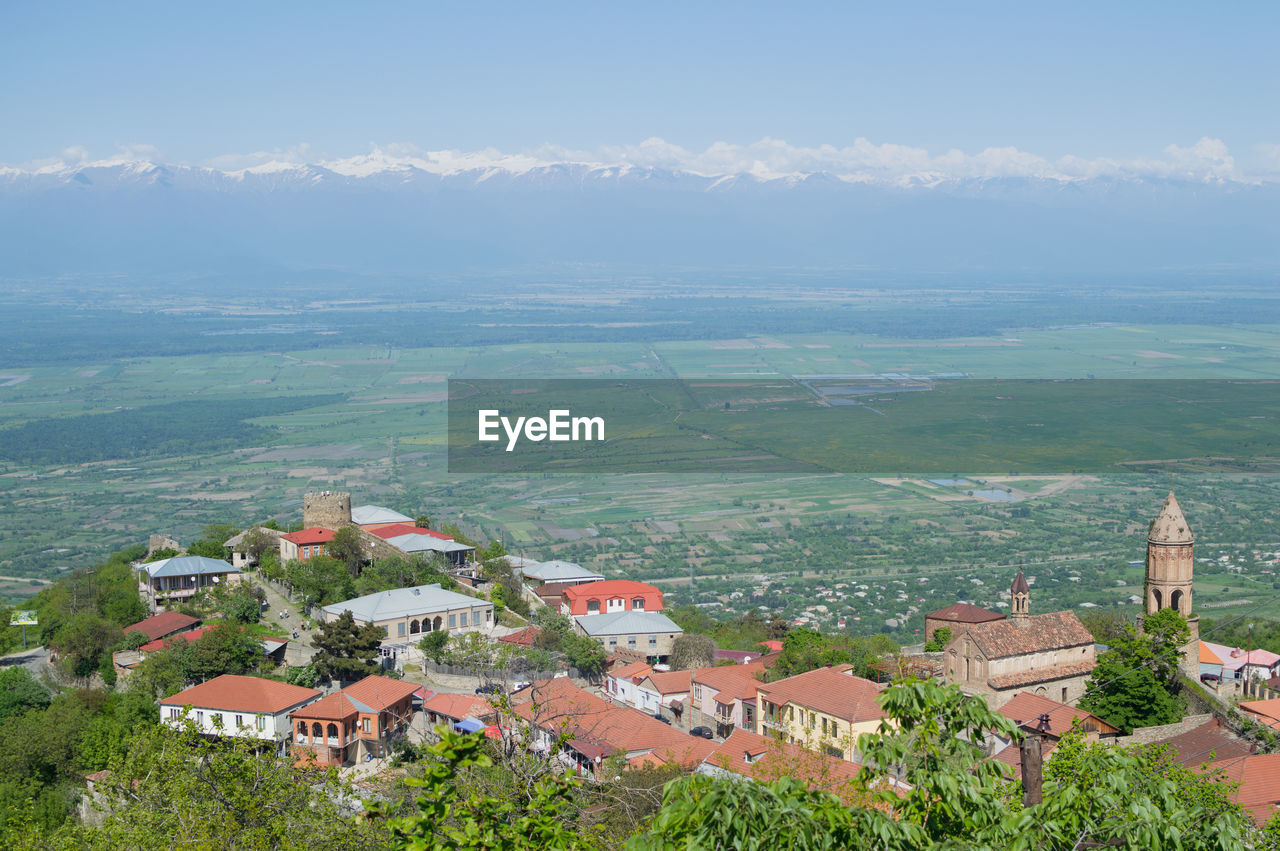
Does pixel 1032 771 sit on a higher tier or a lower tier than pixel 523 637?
higher

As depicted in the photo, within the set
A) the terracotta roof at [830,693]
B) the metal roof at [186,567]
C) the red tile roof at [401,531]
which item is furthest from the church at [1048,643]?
the metal roof at [186,567]

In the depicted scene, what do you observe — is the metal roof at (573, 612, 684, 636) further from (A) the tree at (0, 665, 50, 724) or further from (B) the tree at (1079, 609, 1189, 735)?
(A) the tree at (0, 665, 50, 724)

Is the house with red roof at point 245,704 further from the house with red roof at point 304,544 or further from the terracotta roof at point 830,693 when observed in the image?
the house with red roof at point 304,544

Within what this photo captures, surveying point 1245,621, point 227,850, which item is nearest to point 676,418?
point 1245,621

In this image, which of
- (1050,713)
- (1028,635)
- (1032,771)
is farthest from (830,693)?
(1032,771)

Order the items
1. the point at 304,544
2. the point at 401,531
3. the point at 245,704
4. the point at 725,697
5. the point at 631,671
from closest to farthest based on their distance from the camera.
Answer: the point at 245,704
the point at 725,697
the point at 631,671
the point at 304,544
the point at 401,531

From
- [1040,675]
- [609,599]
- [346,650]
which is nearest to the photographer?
[1040,675]

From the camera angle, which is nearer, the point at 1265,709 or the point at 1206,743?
the point at 1206,743

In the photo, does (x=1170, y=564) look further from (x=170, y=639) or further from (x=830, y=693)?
(x=170, y=639)
